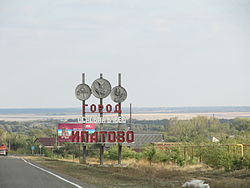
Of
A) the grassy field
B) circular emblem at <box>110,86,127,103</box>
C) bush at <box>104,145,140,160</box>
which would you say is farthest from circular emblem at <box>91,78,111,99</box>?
the grassy field

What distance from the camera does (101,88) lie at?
3750 cm

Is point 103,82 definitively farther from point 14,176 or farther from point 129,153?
Result: point 14,176

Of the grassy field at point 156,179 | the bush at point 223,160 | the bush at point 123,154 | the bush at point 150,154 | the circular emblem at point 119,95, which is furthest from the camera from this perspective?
the bush at point 123,154

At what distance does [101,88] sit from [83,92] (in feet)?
4.22

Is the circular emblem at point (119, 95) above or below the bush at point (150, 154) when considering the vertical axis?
above

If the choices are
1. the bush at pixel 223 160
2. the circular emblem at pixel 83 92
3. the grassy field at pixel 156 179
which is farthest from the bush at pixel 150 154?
the grassy field at pixel 156 179

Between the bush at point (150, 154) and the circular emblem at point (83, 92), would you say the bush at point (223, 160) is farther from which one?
the circular emblem at point (83, 92)

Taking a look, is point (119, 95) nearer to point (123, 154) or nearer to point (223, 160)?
point (123, 154)

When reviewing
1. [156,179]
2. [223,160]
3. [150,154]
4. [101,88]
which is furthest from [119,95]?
[156,179]

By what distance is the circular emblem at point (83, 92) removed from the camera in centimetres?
3750

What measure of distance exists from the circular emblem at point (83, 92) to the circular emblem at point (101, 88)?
38 centimetres

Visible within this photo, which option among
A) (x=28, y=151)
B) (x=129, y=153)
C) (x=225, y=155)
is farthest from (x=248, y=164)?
(x=28, y=151)

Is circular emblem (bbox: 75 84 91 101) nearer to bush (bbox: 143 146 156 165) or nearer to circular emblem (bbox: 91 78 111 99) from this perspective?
circular emblem (bbox: 91 78 111 99)

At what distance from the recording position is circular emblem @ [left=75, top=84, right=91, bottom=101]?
37.5 meters
